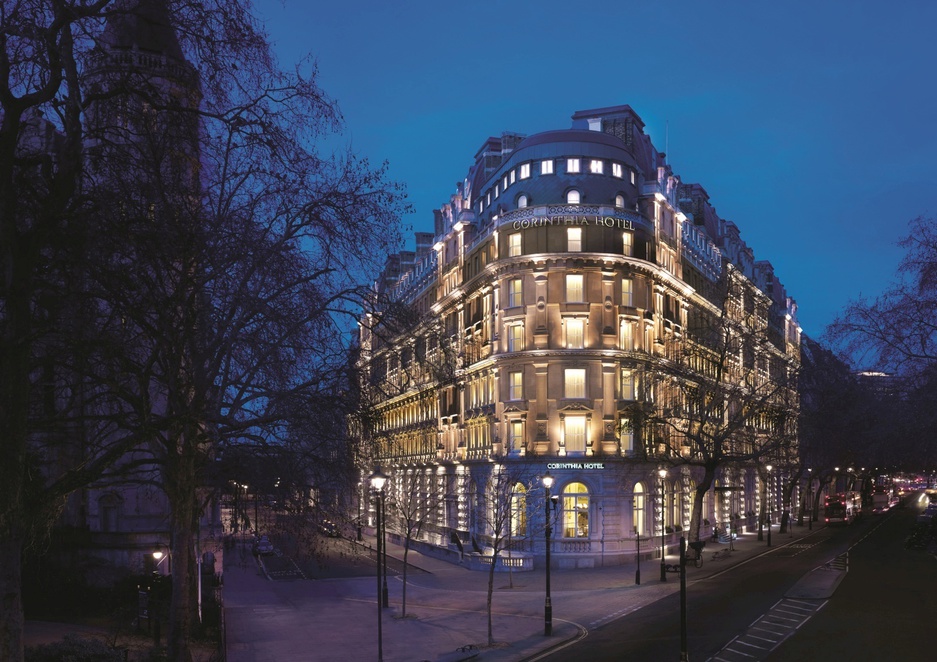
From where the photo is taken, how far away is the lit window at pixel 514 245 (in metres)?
58.5

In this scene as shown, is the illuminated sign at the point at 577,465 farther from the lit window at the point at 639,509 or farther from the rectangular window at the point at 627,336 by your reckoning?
the rectangular window at the point at 627,336

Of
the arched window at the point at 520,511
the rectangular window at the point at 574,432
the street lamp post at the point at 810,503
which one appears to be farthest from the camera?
the street lamp post at the point at 810,503

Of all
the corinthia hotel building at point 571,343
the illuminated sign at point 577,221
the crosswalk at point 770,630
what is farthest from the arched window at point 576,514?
the crosswalk at point 770,630

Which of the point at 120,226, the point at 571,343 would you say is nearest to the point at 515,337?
the point at 571,343

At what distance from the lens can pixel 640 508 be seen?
57312 mm

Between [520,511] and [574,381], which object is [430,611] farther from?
[574,381]

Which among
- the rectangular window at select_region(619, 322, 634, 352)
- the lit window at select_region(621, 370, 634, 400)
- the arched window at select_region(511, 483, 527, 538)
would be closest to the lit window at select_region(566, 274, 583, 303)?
the rectangular window at select_region(619, 322, 634, 352)

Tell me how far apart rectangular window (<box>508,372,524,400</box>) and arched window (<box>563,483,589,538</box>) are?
7086 mm

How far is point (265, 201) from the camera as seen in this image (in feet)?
69.7

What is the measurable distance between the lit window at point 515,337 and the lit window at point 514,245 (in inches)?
189

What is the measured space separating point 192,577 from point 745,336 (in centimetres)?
3586

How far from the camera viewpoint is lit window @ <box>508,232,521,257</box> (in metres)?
58.5

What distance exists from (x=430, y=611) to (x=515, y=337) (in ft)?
78.6

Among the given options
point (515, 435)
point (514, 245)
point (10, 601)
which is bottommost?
point (515, 435)
